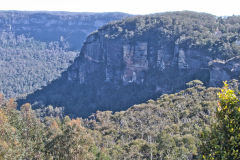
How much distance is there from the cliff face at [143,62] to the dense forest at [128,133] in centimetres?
1468

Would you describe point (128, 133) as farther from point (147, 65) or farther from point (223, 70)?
point (147, 65)

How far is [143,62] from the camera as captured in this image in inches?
4850

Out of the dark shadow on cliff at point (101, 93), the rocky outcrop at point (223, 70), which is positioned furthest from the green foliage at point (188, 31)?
the dark shadow on cliff at point (101, 93)

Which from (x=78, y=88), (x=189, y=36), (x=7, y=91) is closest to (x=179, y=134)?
(x=189, y=36)

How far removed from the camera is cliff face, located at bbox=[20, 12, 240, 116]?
99812 mm

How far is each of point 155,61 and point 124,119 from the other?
54.2 m

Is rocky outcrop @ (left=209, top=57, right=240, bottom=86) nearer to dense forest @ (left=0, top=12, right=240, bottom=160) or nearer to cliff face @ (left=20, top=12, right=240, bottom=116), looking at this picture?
cliff face @ (left=20, top=12, right=240, bottom=116)

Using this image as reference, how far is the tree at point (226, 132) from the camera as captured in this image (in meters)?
12.9

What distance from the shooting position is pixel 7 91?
176 m

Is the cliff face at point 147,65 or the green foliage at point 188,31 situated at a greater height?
the green foliage at point 188,31

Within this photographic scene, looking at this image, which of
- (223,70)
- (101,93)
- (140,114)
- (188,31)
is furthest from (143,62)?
(140,114)

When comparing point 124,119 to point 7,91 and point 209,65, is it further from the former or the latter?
point 7,91

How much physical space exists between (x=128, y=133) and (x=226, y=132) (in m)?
47.8

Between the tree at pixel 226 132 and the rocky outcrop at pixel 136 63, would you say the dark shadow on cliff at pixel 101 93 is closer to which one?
the rocky outcrop at pixel 136 63
